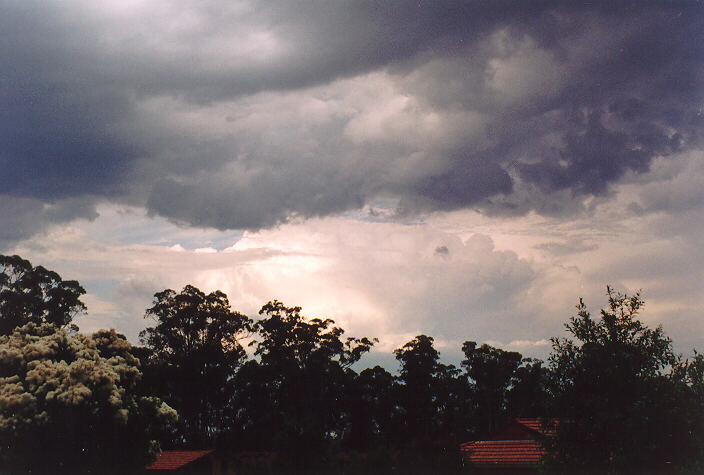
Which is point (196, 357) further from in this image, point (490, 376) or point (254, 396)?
point (490, 376)

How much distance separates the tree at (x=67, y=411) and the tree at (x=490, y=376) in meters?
65.7

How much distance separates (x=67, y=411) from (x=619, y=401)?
67.7 feet

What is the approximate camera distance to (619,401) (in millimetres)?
18969

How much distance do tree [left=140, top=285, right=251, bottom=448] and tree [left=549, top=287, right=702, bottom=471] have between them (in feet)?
169

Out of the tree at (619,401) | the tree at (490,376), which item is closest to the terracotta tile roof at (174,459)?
the tree at (619,401)

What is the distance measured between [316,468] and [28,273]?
141 feet

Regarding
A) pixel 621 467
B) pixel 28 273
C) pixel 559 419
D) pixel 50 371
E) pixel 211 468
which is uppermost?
pixel 28 273

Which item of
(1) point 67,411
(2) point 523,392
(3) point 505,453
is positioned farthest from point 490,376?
(1) point 67,411

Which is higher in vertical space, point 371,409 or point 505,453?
point 371,409

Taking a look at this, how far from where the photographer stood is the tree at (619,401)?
18.2m

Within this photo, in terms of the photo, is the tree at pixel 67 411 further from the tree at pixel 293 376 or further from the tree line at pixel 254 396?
the tree at pixel 293 376

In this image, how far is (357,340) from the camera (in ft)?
227

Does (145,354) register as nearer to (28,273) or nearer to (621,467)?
(28,273)

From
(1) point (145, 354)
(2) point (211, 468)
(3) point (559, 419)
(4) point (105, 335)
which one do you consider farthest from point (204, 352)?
(3) point (559, 419)
